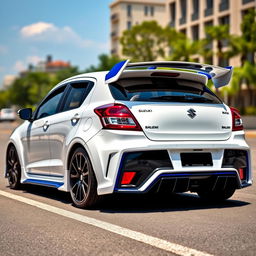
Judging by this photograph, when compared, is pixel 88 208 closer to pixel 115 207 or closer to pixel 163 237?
pixel 115 207

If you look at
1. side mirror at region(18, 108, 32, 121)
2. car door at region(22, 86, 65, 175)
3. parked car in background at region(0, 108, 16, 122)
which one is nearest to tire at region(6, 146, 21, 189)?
car door at region(22, 86, 65, 175)

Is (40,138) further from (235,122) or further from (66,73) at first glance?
(66,73)

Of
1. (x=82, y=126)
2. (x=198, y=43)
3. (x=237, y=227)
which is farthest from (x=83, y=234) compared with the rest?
(x=198, y=43)

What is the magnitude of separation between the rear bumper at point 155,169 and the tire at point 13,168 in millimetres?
2733

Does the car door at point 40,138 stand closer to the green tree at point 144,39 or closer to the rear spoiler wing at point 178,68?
the rear spoiler wing at point 178,68

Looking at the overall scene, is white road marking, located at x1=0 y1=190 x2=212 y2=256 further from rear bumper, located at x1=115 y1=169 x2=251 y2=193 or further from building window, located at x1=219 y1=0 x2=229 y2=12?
building window, located at x1=219 y1=0 x2=229 y2=12

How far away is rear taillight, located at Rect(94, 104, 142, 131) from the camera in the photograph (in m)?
7.12

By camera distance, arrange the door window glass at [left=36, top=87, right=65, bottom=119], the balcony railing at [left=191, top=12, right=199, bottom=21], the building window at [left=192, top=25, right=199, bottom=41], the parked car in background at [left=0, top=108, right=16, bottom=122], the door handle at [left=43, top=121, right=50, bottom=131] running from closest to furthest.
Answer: the door handle at [left=43, top=121, right=50, bottom=131] → the door window glass at [left=36, top=87, right=65, bottom=119] → the balcony railing at [left=191, top=12, right=199, bottom=21] → the building window at [left=192, top=25, right=199, bottom=41] → the parked car in background at [left=0, top=108, right=16, bottom=122]

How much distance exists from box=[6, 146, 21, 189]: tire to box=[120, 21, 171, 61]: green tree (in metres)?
53.1

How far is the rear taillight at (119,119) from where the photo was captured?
281 inches

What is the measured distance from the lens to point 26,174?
948cm

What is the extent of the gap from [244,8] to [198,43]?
8463 millimetres

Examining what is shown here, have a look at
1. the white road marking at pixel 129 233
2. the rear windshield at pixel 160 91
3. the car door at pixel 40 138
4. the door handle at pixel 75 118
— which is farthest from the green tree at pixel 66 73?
the white road marking at pixel 129 233

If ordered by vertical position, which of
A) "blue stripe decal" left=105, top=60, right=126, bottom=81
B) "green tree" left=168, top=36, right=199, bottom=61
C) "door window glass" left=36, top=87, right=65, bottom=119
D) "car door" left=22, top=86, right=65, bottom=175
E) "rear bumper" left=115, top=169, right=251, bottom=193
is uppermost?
"green tree" left=168, top=36, right=199, bottom=61
